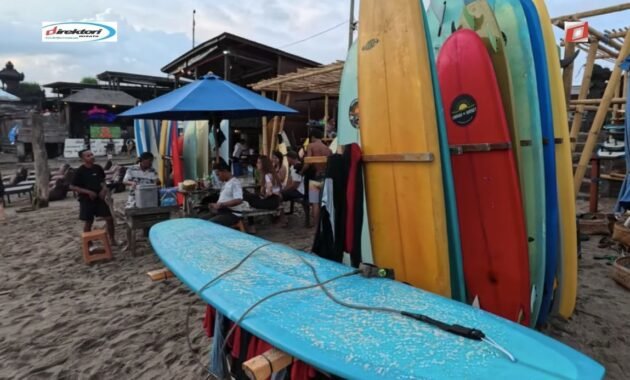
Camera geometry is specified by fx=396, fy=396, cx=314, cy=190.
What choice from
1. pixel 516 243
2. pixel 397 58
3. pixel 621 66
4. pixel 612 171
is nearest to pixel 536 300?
pixel 516 243

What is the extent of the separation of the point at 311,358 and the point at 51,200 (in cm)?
1126

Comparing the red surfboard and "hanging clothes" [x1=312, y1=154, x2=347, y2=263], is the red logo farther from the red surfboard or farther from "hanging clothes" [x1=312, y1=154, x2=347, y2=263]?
"hanging clothes" [x1=312, y1=154, x2=347, y2=263]

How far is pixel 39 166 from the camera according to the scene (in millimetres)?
9492

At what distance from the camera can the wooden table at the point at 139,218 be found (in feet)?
15.8

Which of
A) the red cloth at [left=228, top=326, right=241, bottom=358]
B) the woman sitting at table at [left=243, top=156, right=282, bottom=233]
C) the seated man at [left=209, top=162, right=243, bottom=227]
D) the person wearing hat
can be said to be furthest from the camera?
the woman sitting at table at [left=243, top=156, right=282, bottom=233]

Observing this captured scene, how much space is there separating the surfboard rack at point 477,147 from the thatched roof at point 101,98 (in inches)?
828

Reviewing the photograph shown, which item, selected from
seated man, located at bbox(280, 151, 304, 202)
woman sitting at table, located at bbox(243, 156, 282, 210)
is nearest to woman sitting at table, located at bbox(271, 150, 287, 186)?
seated man, located at bbox(280, 151, 304, 202)

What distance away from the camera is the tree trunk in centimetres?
931

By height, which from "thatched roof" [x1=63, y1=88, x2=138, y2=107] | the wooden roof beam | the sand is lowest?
the sand

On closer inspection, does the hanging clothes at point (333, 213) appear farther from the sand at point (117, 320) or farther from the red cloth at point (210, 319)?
the sand at point (117, 320)

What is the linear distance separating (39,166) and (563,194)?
35.3 feet

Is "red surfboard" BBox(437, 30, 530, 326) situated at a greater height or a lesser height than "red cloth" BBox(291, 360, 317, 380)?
greater

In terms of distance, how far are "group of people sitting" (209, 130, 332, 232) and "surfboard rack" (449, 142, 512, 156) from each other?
301 cm

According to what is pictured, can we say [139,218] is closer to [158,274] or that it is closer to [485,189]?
[158,274]
